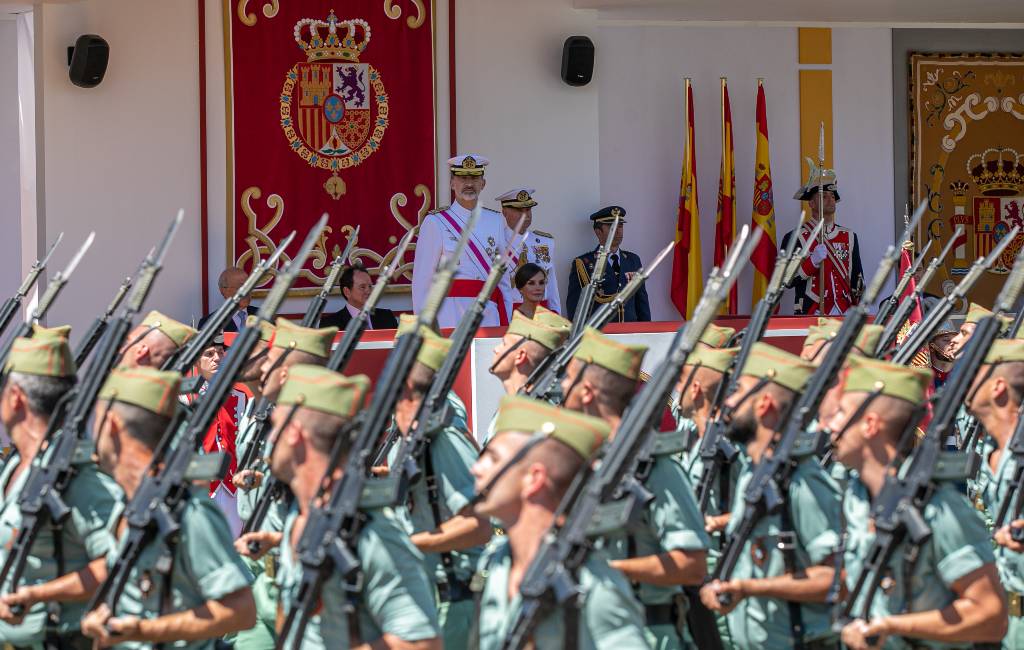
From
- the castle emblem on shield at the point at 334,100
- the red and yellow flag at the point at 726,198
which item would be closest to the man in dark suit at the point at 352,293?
the castle emblem on shield at the point at 334,100

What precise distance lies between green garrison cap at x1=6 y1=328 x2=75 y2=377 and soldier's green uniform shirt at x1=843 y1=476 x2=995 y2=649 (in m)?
2.44

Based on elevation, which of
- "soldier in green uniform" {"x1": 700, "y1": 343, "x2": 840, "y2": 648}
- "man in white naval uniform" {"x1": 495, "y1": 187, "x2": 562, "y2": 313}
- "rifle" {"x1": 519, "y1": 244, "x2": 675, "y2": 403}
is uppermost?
"man in white naval uniform" {"x1": 495, "y1": 187, "x2": 562, "y2": 313}

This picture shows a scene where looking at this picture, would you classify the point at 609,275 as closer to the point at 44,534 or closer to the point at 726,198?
the point at 726,198

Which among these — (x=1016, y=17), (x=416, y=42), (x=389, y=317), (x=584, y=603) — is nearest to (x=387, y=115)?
(x=416, y=42)

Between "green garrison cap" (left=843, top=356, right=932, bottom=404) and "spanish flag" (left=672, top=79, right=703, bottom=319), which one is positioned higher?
"spanish flag" (left=672, top=79, right=703, bottom=319)

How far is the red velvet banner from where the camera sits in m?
10.3

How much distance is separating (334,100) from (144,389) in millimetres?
6246

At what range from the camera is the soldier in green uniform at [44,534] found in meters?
4.55

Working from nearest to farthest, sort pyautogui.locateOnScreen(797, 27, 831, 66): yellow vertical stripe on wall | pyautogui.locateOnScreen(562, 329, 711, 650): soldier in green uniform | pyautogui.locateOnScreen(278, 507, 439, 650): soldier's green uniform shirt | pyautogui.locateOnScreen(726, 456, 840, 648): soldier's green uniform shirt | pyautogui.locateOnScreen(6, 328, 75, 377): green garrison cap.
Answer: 1. pyautogui.locateOnScreen(278, 507, 439, 650): soldier's green uniform shirt
2. pyautogui.locateOnScreen(562, 329, 711, 650): soldier in green uniform
3. pyautogui.locateOnScreen(726, 456, 840, 648): soldier's green uniform shirt
4. pyautogui.locateOnScreen(6, 328, 75, 377): green garrison cap
5. pyautogui.locateOnScreen(797, 27, 831, 66): yellow vertical stripe on wall

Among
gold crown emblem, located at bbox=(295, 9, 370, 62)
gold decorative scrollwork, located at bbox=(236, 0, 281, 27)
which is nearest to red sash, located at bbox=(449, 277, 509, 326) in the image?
gold crown emblem, located at bbox=(295, 9, 370, 62)

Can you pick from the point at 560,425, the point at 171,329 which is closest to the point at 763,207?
the point at 171,329

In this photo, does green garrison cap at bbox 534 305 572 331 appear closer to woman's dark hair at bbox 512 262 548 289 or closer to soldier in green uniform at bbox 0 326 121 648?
woman's dark hair at bbox 512 262 548 289

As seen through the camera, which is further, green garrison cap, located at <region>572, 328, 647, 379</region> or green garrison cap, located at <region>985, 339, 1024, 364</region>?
green garrison cap, located at <region>985, 339, 1024, 364</region>

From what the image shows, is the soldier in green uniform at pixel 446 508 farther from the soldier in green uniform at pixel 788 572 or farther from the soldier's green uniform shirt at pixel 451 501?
the soldier in green uniform at pixel 788 572
